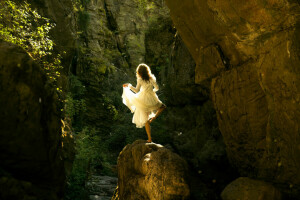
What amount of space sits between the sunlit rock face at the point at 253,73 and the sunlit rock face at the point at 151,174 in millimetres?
1930

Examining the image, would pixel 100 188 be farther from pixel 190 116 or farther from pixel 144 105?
pixel 190 116

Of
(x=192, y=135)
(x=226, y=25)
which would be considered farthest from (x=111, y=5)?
(x=226, y=25)

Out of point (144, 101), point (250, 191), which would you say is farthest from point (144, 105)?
point (250, 191)

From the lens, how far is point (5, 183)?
9.32 ft

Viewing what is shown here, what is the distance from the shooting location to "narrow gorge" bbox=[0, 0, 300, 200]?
137 inches

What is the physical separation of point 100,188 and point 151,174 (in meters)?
4.23

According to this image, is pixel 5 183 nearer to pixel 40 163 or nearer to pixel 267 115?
pixel 40 163

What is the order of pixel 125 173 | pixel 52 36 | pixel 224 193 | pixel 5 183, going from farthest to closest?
pixel 52 36
pixel 125 173
pixel 224 193
pixel 5 183

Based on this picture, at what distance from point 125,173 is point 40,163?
2914mm

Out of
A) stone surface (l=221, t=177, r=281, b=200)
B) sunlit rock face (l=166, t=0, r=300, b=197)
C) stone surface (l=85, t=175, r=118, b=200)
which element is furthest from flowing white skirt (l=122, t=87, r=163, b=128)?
stone surface (l=85, t=175, r=118, b=200)

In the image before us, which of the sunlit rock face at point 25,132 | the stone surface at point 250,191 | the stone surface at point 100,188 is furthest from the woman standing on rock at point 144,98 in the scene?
the stone surface at point 100,188

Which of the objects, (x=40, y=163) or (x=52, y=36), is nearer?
(x=40, y=163)

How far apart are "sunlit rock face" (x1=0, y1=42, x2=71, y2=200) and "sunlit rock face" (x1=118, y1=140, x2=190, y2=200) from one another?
201 centimetres

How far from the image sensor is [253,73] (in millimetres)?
5922
